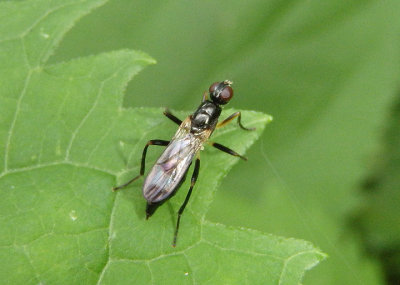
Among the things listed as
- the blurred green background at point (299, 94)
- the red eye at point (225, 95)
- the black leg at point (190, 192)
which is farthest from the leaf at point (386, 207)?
the black leg at point (190, 192)

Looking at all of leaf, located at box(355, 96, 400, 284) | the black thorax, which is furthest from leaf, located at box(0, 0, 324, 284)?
leaf, located at box(355, 96, 400, 284)

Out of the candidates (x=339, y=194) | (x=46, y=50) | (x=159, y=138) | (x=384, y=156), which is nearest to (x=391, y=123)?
(x=384, y=156)

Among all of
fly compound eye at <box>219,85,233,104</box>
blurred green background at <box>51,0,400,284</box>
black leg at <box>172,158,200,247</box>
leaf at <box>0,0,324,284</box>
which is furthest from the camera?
blurred green background at <box>51,0,400,284</box>

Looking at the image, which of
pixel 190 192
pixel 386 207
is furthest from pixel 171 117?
pixel 386 207

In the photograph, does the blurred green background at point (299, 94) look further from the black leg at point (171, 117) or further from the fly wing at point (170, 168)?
the black leg at point (171, 117)

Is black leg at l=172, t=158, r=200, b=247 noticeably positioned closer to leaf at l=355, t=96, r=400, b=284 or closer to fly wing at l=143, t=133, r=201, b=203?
fly wing at l=143, t=133, r=201, b=203

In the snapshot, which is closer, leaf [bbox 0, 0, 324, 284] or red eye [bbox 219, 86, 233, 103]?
leaf [bbox 0, 0, 324, 284]


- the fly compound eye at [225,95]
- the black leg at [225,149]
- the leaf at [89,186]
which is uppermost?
the black leg at [225,149]
